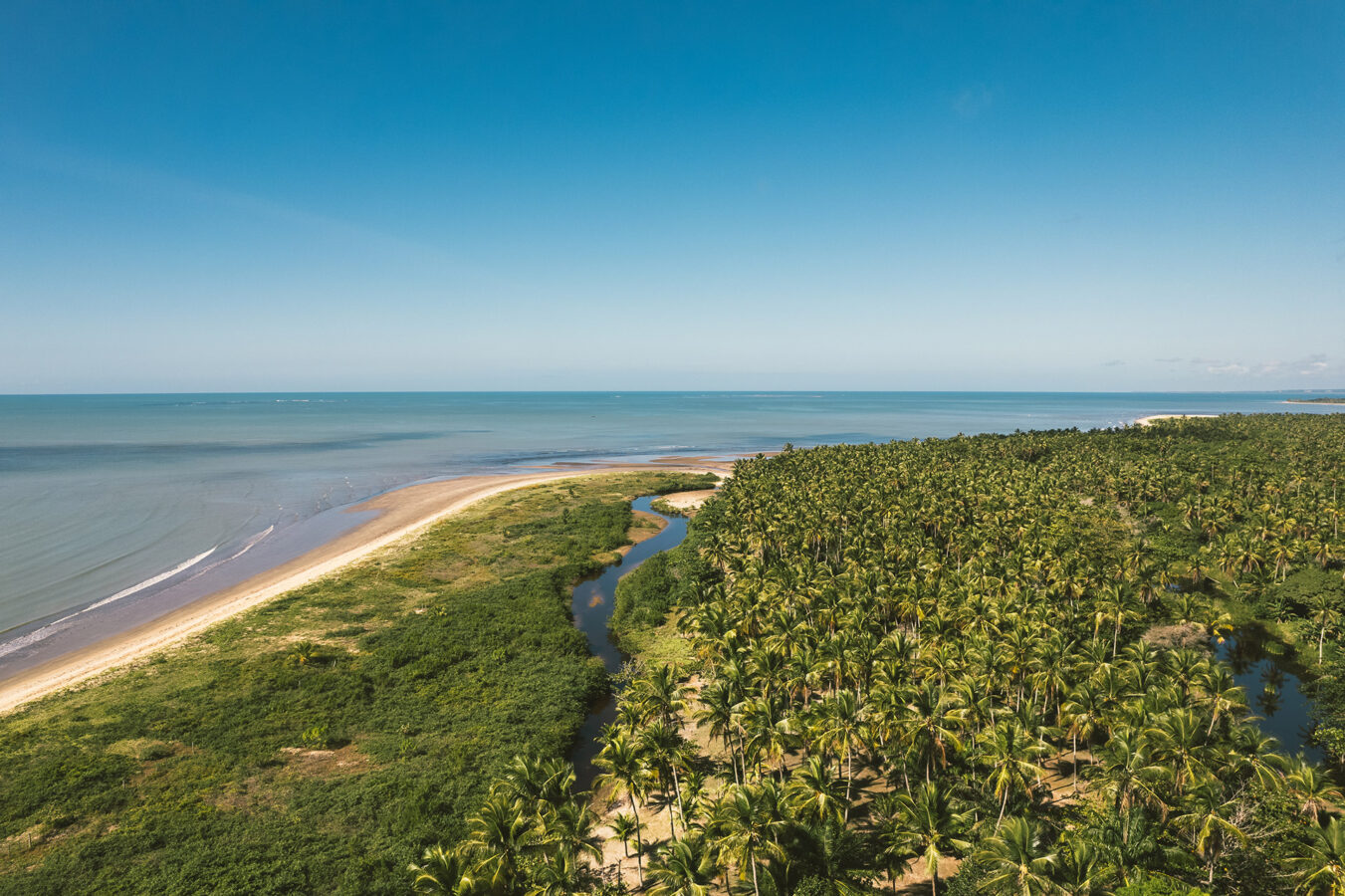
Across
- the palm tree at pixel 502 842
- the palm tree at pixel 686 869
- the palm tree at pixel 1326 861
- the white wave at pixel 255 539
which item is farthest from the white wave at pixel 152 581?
the palm tree at pixel 1326 861

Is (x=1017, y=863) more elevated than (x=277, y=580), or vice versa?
(x=1017, y=863)

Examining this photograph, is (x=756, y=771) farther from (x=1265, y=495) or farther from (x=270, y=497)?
(x=270, y=497)

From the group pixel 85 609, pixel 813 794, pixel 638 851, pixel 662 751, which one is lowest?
pixel 638 851

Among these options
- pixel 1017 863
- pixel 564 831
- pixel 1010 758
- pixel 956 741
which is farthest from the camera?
pixel 956 741

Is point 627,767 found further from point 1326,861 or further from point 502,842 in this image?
point 1326,861

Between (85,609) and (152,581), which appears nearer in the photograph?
(85,609)

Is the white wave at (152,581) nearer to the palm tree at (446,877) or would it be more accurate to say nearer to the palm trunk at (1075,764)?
the palm tree at (446,877)

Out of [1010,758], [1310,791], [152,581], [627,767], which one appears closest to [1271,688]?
[1310,791]

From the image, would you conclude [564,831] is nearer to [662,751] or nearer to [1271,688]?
[662,751]

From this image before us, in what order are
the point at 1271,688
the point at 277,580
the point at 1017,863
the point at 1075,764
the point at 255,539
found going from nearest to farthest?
the point at 1017,863
the point at 1075,764
the point at 1271,688
the point at 277,580
the point at 255,539
